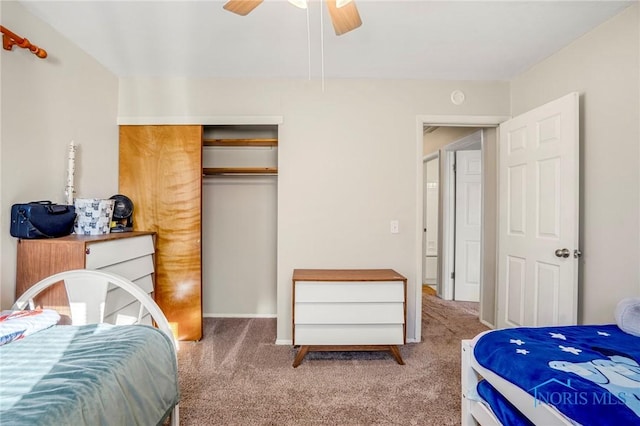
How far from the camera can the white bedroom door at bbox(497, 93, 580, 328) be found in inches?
80.2

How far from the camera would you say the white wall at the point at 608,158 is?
5.85 ft

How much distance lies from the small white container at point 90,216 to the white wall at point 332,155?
0.99 metres

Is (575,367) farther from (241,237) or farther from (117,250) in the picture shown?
(241,237)

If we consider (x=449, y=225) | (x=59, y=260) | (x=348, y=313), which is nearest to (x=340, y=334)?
(x=348, y=313)

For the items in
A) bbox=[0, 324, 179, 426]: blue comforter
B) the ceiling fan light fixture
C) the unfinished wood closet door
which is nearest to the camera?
bbox=[0, 324, 179, 426]: blue comforter

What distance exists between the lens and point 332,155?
2.71 m

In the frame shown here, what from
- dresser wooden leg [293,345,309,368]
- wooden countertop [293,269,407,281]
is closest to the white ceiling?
wooden countertop [293,269,407,281]

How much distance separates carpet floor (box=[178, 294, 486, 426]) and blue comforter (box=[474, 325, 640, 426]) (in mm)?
678

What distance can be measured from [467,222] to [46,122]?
174 inches

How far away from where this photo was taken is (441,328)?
9.82ft

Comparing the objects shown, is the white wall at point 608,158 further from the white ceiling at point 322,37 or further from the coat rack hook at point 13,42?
the coat rack hook at point 13,42

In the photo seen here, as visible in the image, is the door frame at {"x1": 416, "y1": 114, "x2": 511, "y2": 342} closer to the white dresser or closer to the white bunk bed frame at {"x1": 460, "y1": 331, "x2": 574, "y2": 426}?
the white dresser

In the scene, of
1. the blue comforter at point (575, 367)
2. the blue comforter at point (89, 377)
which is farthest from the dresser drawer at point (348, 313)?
the blue comforter at point (89, 377)

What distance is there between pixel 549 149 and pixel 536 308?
1.24 meters
